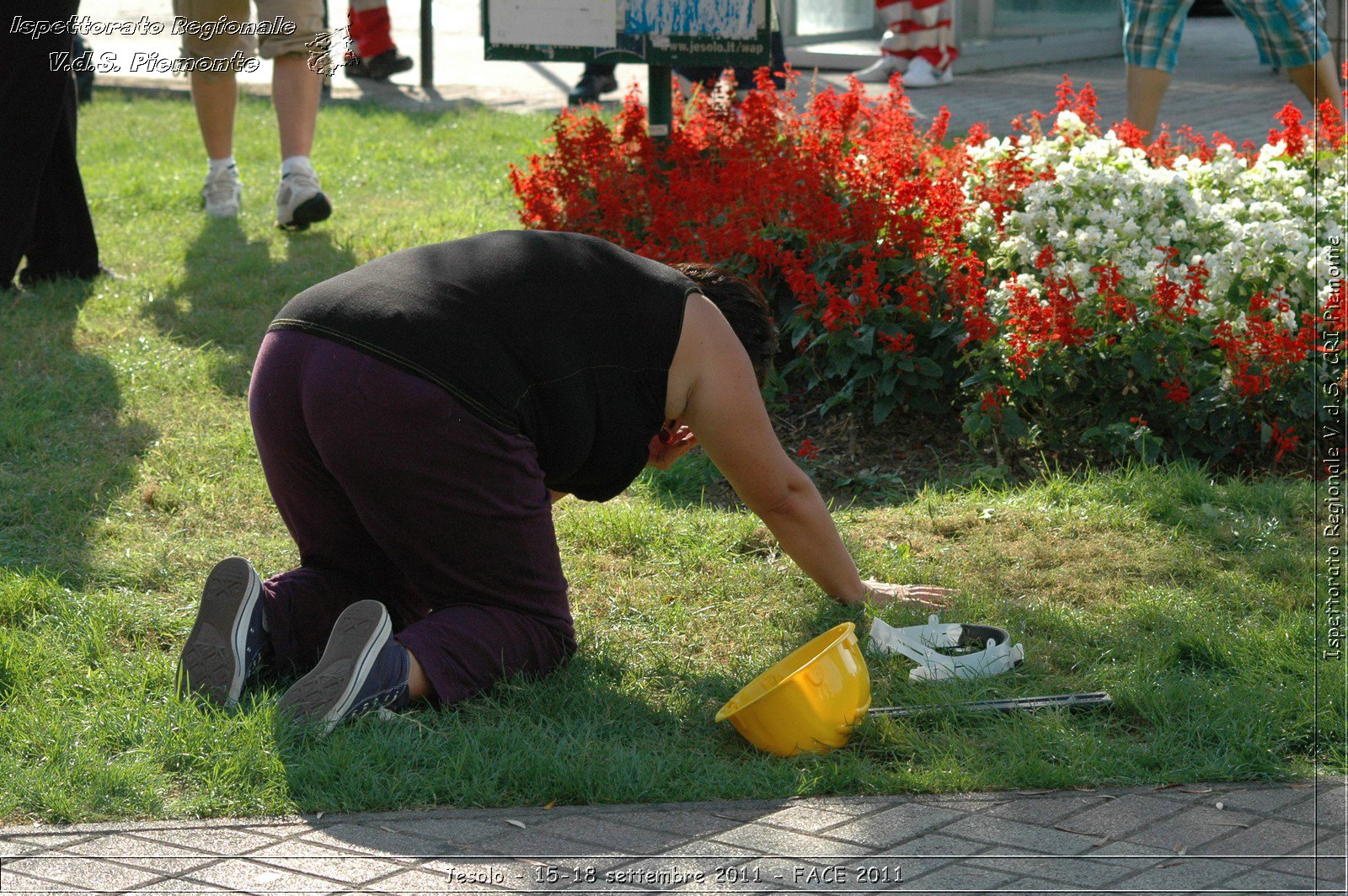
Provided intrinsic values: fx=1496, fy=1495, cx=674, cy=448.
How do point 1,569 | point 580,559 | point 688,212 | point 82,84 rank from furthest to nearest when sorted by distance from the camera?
point 82,84
point 688,212
point 580,559
point 1,569

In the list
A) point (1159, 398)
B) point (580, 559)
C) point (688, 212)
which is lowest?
point (580, 559)

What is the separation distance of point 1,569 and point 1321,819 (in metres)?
3.03

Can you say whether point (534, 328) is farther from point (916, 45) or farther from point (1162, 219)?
point (916, 45)

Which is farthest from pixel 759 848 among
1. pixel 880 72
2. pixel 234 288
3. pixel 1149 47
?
pixel 880 72

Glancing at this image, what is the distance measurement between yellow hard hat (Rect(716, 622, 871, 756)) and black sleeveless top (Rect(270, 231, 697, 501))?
0.59 m

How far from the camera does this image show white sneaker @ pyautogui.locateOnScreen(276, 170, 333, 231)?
6.70 metres

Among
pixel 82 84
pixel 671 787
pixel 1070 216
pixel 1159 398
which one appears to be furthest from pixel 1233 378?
pixel 82 84

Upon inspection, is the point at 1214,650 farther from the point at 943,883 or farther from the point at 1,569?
the point at 1,569

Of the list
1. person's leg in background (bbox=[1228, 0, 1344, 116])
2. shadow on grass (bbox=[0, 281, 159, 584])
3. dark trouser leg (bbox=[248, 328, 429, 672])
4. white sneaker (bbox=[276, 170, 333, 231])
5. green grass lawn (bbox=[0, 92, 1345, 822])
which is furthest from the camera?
white sneaker (bbox=[276, 170, 333, 231])

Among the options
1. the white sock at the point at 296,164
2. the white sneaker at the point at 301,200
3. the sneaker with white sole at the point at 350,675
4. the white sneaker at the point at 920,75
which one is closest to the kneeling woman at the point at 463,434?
the sneaker with white sole at the point at 350,675

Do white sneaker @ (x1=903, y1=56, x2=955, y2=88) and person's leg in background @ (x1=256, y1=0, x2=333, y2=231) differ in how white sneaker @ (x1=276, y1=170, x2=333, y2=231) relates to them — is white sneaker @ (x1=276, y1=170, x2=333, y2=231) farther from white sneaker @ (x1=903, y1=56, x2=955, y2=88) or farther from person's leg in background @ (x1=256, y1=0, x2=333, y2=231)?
white sneaker @ (x1=903, y1=56, x2=955, y2=88)

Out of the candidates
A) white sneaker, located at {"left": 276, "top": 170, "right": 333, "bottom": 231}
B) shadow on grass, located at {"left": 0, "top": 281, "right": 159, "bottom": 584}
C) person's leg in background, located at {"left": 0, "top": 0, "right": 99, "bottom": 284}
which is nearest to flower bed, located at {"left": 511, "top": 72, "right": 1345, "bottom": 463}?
white sneaker, located at {"left": 276, "top": 170, "right": 333, "bottom": 231}

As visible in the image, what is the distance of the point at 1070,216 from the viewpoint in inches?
192

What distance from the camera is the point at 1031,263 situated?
478cm
